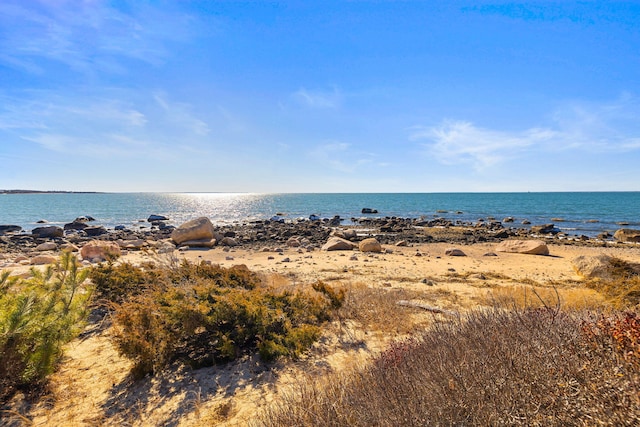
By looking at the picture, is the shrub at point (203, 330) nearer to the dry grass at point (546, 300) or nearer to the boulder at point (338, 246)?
the dry grass at point (546, 300)

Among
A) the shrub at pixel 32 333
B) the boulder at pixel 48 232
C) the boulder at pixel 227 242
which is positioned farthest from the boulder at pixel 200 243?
the shrub at pixel 32 333

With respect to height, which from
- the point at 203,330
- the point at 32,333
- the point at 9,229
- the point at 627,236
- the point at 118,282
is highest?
the point at 32,333

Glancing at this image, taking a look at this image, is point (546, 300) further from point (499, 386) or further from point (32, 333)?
point (32, 333)

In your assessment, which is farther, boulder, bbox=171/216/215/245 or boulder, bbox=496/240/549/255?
boulder, bbox=171/216/215/245

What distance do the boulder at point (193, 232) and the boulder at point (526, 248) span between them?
20954 mm

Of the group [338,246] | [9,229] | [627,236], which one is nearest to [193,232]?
[338,246]

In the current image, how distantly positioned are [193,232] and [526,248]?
22.9 meters

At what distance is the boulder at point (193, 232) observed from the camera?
23.8 meters

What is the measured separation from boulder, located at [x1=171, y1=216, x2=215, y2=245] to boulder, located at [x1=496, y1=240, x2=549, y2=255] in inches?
825

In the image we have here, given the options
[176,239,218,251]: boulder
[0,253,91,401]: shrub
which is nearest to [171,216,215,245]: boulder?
[176,239,218,251]: boulder

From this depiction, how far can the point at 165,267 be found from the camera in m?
7.82

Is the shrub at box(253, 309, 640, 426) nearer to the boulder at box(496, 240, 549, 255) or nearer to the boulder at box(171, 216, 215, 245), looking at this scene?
the boulder at box(496, 240, 549, 255)

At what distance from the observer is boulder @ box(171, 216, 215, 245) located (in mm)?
23758

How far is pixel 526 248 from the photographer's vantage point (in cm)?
1977
